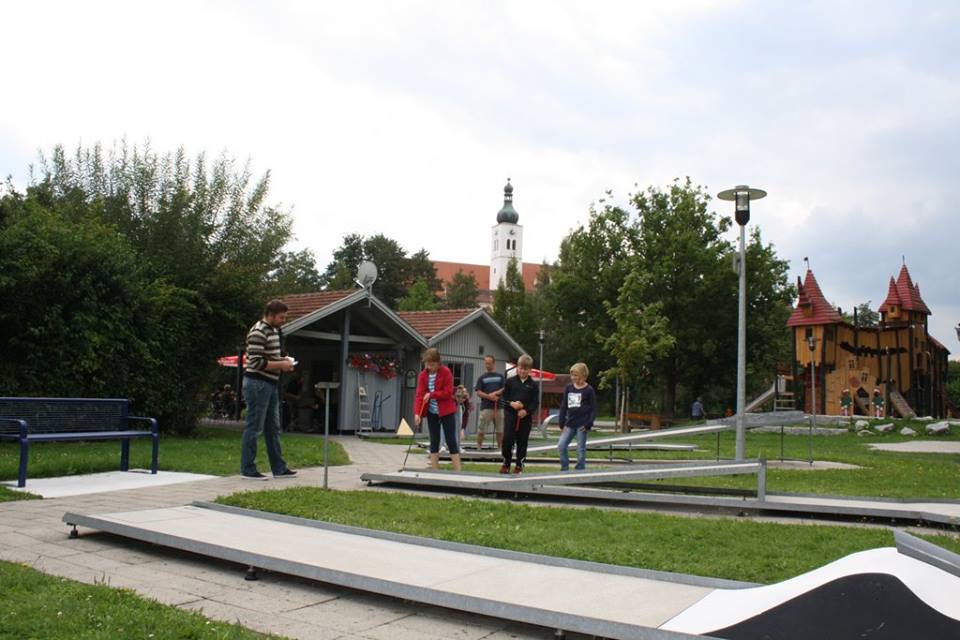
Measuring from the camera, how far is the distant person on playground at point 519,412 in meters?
11.0

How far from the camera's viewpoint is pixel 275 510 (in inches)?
291

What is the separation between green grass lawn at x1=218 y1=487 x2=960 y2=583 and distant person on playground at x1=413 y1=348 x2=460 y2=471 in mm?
2392

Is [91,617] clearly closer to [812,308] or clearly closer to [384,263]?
[812,308]

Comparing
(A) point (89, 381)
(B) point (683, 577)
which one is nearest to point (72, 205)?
(A) point (89, 381)

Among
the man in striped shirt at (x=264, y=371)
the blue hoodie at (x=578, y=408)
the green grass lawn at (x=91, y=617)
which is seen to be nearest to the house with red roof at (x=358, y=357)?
the blue hoodie at (x=578, y=408)

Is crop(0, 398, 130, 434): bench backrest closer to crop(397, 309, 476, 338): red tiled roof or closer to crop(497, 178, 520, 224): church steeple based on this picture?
crop(397, 309, 476, 338): red tiled roof

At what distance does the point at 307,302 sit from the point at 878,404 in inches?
974

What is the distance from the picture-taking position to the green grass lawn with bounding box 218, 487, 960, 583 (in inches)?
223

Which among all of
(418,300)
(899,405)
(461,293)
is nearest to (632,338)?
(899,405)

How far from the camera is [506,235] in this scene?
13512 centimetres

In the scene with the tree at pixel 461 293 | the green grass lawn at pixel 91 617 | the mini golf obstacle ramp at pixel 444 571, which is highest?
the tree at pixel 461 293

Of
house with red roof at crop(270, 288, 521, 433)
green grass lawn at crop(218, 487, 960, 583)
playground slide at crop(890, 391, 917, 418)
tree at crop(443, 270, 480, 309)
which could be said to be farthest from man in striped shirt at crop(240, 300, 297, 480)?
tree at crop(443, 270, 480, 309)

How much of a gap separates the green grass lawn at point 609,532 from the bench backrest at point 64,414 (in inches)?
113

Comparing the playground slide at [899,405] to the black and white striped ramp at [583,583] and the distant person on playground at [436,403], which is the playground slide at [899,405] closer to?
the distant person on playground at [436,403]
